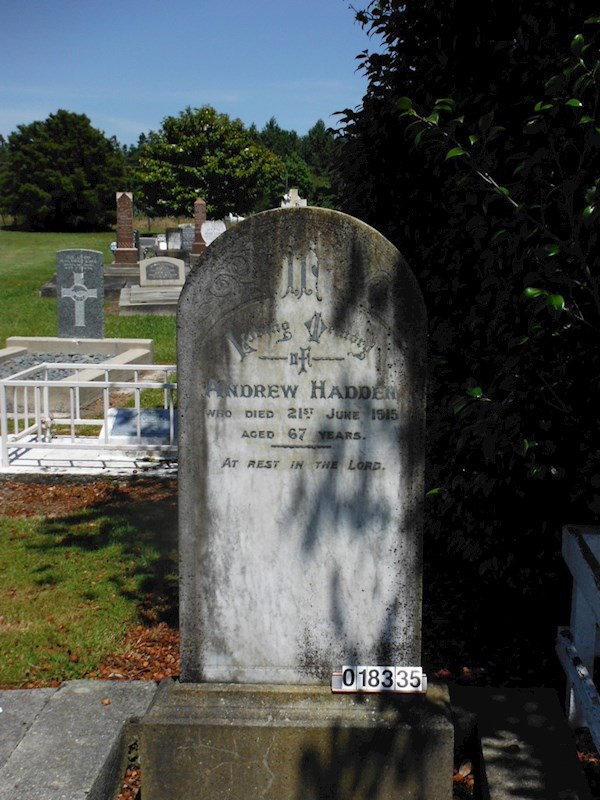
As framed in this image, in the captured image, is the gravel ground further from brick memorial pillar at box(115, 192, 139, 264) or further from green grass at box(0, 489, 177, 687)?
brick memorial pillar at box(115, 192, 139, 264)

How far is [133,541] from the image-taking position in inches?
268

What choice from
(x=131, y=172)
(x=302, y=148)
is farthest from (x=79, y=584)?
(x=302, y=148)

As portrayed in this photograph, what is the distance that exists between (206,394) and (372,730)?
1.40 meters

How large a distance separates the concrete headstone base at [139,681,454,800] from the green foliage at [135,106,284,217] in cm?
6796

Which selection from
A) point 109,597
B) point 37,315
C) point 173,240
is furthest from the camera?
point 173,240

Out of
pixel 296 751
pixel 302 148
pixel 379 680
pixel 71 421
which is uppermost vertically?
pixel 302 148

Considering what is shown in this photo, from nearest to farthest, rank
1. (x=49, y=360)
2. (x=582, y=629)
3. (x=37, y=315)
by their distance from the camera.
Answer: (x=582, y=629) → (x=49, y=360) → (x=37, y=315)

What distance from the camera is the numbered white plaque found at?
3479mm

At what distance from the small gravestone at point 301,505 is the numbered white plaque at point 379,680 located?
0.12 feet

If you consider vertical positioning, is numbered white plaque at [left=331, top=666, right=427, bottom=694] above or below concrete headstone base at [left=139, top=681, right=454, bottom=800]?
above

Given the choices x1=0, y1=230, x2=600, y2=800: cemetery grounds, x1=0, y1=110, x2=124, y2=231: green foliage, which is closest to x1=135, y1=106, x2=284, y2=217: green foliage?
x1=0, y1=110, x2=124, y2=231: green foliage

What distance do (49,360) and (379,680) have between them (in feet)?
37.6

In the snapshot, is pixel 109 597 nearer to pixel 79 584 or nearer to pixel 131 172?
pixel 79 584

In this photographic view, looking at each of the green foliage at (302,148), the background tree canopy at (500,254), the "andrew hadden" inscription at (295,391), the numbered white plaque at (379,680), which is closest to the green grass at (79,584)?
the numbered white plaque at (379,680)
